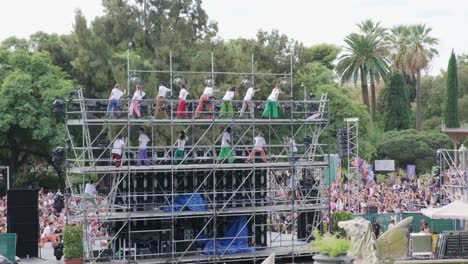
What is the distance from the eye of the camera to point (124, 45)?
174 ft

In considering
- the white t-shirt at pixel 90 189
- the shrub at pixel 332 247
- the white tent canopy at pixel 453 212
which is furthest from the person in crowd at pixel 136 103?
the shrub at pixel 332 247

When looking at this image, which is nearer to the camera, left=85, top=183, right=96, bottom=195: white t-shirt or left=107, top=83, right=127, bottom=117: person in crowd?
left=85, top=183, right=96, bottom=195: white t-shirt

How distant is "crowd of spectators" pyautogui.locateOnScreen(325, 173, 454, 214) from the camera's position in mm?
42750

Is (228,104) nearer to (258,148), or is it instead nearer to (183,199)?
(258,148)

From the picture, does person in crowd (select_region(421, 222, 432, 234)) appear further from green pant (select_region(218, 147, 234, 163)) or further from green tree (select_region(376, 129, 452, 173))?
green tree (select_region(376, 129, 452, 173))

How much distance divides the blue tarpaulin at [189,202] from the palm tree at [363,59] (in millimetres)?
48013

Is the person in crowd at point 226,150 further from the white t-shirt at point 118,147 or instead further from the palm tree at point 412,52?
the palm tree at point 412,52

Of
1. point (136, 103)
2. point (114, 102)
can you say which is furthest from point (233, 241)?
point (114, 102)

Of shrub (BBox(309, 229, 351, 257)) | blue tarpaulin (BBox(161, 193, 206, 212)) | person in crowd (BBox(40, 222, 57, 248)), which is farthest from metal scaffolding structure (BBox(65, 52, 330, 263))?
shrub (BBox(309, 229, 351, 257))

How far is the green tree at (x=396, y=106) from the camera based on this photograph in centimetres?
7756

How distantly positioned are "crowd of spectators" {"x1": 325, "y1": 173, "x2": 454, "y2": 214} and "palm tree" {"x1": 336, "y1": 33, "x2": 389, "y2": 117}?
26394 millimetres

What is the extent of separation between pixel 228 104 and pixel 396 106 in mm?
47965

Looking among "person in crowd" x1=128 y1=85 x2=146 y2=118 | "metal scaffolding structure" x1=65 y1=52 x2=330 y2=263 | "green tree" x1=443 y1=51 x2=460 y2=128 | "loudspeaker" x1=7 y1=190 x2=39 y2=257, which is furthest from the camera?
"green tree" x1=443 y1=51 x2=460 y2=128

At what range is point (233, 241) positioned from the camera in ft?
103
